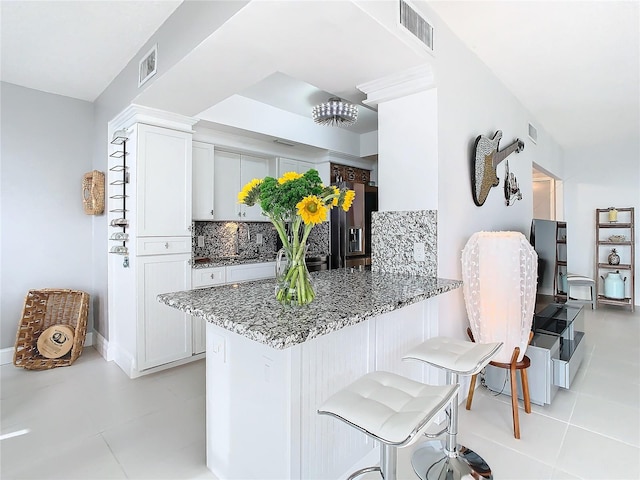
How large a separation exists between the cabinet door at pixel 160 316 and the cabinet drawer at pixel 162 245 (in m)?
0.05

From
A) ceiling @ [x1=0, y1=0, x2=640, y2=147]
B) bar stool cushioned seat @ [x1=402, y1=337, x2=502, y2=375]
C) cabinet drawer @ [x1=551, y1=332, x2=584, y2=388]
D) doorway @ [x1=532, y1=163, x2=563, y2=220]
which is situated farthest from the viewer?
doorway @ [x1=532, y1=163, x2=563, y2=220]

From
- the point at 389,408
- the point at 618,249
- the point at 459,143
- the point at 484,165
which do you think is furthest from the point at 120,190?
the point at 618,249

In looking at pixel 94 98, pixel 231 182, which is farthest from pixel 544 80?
pixel 94 98

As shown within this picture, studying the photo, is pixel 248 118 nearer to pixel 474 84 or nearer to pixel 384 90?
pixel 384 90

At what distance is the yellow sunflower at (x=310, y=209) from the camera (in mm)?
1308

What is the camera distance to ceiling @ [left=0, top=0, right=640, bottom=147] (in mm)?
2033

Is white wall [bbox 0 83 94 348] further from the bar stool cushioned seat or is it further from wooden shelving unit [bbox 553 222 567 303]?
wooden shelving unit [bbox 553 222 567 303]

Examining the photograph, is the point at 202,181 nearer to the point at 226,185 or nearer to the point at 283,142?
the point at 226,185

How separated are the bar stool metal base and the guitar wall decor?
5.64ft

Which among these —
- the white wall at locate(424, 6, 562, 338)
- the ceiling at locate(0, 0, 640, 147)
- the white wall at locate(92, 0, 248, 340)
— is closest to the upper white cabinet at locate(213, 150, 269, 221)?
the ceiling at locate(0, 0, 640, 147)

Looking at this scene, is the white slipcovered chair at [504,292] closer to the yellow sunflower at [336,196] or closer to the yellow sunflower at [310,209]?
the yellow sunflower at [336,196]

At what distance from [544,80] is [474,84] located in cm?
93

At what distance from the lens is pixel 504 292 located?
2.16m

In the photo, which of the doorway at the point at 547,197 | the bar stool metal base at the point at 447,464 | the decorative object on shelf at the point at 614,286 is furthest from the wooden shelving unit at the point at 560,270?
the doorway at the point at 547,197
